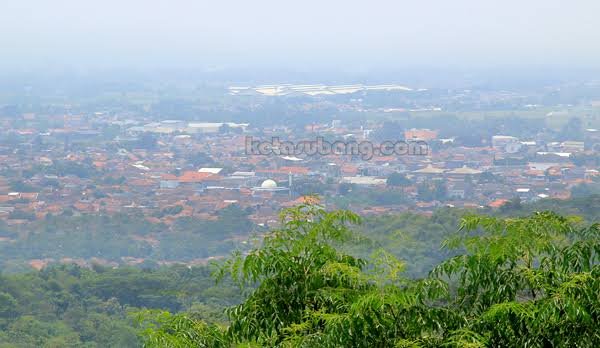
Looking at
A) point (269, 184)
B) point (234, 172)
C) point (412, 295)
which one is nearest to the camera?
point (412, 295)

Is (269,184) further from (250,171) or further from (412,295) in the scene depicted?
(412,295)

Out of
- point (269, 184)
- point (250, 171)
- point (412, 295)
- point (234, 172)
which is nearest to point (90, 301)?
point (412, 295)

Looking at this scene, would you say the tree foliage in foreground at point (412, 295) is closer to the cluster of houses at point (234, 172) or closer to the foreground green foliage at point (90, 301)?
the foreground green foliage at point (90, 301)

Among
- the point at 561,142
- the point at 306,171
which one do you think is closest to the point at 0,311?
the point at 306,171

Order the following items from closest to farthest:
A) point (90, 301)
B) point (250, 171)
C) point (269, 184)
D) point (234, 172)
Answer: point (90, 301), point (269, 184), point (234, 172), point (250, 171)

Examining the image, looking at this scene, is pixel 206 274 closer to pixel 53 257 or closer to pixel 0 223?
pixel 53 257

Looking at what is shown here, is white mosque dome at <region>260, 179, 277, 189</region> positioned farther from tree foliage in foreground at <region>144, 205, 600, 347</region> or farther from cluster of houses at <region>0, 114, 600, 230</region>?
tree foliage in foreground at <region>144, 205, 600, 347</region>

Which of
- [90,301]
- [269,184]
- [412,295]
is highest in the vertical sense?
[412,295]

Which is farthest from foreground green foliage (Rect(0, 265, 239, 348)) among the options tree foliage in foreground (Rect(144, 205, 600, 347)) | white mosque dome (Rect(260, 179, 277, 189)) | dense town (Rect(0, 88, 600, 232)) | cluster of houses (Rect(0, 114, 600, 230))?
white mosque dome (Rect(260, 179, 277, 189))

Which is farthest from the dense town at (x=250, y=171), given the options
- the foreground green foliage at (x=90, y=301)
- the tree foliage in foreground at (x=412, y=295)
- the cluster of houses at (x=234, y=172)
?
the tree foliage in foreground at (x=412, y=295)
